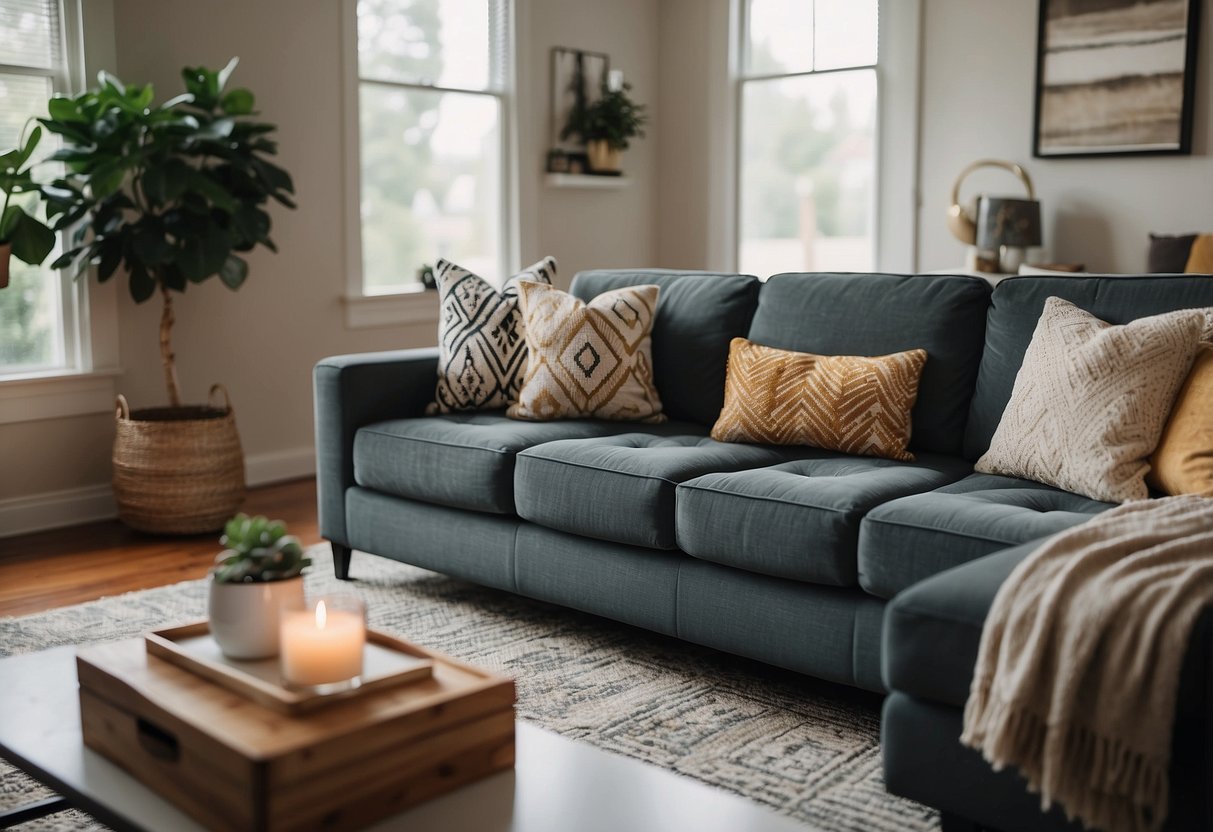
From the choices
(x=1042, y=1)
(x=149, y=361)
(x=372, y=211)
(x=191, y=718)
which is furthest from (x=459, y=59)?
(x=191, y=718)

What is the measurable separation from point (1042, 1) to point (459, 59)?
2.48m

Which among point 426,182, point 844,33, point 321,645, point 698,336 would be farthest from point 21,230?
point 844,33

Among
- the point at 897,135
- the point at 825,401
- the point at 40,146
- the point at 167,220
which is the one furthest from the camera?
the point at 897,135

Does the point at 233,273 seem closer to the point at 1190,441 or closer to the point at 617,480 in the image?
the point at 617,480

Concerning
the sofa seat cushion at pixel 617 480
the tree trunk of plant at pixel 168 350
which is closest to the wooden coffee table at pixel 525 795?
the sofa seat cushion at pixel 617 480

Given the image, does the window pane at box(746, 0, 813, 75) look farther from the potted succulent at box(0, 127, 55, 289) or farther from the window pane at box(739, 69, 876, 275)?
the potted succulent at box(0, 127, 55, 289)

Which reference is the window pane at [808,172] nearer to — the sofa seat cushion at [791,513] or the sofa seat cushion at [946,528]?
the sofa seat cushion at [791,513]

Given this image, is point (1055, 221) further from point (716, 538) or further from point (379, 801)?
point (379, 801)

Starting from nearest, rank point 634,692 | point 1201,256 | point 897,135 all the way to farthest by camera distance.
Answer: point 634,692 → point 1201,256 → point 897,135

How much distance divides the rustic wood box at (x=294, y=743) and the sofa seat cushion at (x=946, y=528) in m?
0.92

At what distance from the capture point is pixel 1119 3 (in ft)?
16.3

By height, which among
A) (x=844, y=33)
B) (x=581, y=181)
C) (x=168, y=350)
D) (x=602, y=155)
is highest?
(x=844, y=33)

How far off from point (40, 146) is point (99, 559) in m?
1.41

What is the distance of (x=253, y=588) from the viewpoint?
170 centimetres
